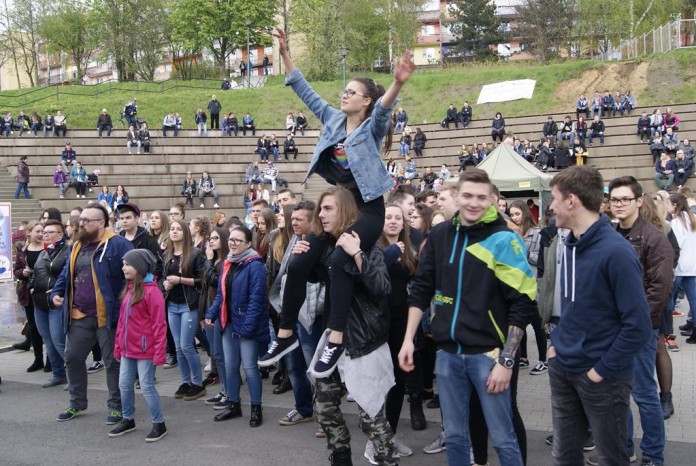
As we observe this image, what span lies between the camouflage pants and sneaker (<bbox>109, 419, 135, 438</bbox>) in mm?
2479

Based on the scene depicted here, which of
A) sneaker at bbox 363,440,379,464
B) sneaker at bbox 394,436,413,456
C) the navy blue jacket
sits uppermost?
the navy blue jacket

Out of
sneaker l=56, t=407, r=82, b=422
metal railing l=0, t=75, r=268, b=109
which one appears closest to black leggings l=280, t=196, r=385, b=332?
sneaker l=56, t=407, r=82, b=422

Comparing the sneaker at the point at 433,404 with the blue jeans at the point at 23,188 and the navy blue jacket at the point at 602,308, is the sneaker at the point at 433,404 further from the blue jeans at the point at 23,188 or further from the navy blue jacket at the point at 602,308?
the blue jeans at the point at 23,188

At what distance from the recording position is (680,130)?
31.7 m

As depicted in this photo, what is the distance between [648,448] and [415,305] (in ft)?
6.82

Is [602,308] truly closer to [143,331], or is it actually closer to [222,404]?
[143,331]

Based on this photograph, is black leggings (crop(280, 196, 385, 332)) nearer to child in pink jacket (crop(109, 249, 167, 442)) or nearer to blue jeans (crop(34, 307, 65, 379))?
child in pink jacket (crop(109, 249, 167, 442))

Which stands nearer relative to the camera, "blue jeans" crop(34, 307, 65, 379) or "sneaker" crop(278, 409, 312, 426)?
"sneaker" crop(278, 409, 312, 426)

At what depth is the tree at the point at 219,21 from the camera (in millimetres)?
59031

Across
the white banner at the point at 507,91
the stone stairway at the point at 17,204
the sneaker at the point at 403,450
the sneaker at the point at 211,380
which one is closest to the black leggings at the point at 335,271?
the sneaker at the point at 403,450

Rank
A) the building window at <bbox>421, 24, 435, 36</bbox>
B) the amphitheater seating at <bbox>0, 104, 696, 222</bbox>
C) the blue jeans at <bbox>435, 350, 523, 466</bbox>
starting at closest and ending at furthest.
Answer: the blue jeans at <bbox>435, 350, 523, 466</bbox> → the amphitheater seating at <bbox>0, 104, 696, 222</bbox> → the building window at <bbox>421, 24, 435, 36</bbox>

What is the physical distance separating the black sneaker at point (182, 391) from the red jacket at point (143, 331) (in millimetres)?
1408

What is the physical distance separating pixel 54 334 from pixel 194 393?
2135 mm

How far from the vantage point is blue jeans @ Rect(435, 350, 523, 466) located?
151 inches
